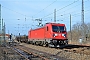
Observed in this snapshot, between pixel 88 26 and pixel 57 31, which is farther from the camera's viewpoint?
pixel 88 26

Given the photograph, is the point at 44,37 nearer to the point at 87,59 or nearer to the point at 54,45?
the point at 54,45

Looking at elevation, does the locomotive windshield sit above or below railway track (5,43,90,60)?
above

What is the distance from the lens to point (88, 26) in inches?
2707

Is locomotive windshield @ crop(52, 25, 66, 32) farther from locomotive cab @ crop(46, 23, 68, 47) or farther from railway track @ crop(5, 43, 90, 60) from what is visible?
railway track @ crop(5, 43, 90, 60)

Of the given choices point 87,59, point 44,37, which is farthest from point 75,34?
point 87,59

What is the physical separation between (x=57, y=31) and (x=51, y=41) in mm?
1631

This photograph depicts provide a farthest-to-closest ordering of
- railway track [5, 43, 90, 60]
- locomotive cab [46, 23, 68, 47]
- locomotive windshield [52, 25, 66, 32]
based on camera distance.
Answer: locomotive windshield [52, 25, 66, 32] → locomotive cab [46, 23, 68, 47] → railway track [5, 43, 90, 60]

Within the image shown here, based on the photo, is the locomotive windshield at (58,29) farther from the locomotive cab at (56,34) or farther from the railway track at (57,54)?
the railway track at (57,54)

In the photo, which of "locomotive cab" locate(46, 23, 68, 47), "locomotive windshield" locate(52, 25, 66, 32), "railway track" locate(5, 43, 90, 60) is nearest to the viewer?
"railway track" locate(5, 43, 90, 60)

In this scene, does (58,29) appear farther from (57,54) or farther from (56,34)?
(57,54)

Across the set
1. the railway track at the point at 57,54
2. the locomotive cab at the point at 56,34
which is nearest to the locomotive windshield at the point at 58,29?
the locomotive cab at the point at 56,34

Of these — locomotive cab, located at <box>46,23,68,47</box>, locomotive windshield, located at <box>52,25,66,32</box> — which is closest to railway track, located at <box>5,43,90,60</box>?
locomotive cab, located at <box>46,23,68,47</box>

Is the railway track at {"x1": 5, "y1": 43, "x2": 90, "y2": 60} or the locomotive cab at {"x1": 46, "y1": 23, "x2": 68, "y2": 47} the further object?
the locomotive cab at {"x1": 46, "y1": 23, "x2": 68, "y2": 47}

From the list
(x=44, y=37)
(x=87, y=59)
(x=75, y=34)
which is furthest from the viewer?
(x=75, y=34)
